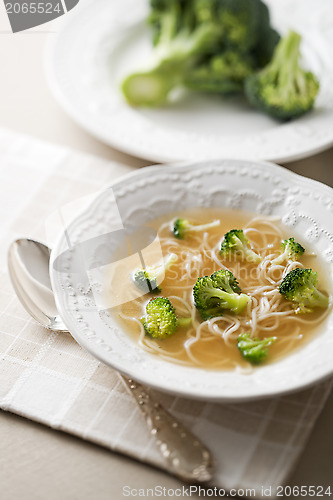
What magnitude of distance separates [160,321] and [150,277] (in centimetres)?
32

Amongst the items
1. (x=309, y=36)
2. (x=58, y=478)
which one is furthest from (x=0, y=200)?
(x=309, y=36)

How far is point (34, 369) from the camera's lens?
2697 millimetres

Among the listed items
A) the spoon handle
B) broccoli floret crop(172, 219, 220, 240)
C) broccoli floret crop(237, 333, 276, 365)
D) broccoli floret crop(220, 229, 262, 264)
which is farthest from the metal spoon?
broccoli floret crop(220, 229, 262, 264)

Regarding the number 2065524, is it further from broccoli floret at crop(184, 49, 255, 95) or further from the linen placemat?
the linen placemat

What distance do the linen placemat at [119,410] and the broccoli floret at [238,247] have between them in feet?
2.41

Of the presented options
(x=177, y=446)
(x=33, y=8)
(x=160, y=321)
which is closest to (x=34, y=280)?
(x=160, y=321)

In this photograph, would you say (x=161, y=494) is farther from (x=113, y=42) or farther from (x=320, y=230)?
(x=113, y=42)

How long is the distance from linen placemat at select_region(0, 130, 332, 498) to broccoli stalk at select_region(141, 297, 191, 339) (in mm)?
264

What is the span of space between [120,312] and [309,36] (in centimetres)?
332

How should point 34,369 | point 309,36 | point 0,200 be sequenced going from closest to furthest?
1. point 34,369
2. point 0,200
3. point 309,36

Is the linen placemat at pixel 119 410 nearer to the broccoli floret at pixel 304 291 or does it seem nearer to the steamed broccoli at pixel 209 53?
the broccoli floret at pixel 304 291

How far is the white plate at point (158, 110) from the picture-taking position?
384 centimetres

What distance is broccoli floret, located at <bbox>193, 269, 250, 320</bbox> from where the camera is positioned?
265 cm

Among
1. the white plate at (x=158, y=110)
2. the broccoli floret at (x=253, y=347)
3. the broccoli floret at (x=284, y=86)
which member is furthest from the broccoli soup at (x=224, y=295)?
the broccoli floret at (x=284, y=86)
